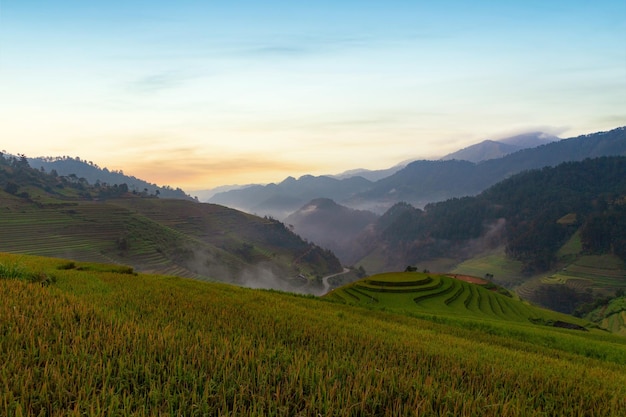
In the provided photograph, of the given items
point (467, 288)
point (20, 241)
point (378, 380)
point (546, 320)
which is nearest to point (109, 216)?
point (20, 241)

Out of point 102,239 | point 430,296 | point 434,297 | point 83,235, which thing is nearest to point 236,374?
point 430,296

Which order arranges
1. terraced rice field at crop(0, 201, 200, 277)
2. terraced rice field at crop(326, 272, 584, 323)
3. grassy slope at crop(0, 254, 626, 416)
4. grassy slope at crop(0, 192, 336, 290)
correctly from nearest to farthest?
grassy slope at crop(0, 254, 626, 416) < terraced rice field at crop(326, 272, 584, 323) < terraced rice field at crop(0, 201, 200, 277) < grassy slope at crop(0, 192, 336, 290)

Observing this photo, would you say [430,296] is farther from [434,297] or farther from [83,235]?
[83,235]

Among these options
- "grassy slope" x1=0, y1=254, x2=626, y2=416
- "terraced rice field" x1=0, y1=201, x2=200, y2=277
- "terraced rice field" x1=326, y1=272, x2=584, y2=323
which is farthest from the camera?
"terraced rice field" x1=0, y1=201, x2=200, y2=277

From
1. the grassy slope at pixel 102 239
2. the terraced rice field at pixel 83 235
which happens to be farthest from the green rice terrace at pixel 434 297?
the grassy slope at pixel 102 239

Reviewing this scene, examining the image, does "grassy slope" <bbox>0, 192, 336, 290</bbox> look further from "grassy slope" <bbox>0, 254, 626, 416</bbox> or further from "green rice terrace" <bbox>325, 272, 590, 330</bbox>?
"grassy slope" <bbox>0, 254, 626, 416</bbox>

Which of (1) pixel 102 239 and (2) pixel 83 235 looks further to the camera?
(1) pixel 102 239

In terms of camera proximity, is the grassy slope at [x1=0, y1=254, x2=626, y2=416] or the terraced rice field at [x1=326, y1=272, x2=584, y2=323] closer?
the grassy slope at [x1=0, y1=254, x2=626, y2=416]

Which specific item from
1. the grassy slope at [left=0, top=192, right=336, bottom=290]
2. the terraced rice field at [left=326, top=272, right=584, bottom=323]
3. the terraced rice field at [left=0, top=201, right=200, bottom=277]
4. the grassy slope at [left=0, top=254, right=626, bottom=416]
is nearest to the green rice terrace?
the terraced rice field at [left=326, top=272, right=584, bottom=323]

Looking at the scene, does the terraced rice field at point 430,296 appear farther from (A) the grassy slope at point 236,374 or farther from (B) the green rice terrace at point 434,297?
(A) the grassy slope at point 236,374

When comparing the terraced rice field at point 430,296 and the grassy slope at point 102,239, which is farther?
the grassy slope at point 102,239

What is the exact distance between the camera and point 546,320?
58.2 m

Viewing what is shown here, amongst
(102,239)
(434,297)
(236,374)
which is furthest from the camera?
(102,239)

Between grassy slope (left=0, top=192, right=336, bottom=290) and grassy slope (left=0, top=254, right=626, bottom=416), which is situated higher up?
grassy slope (left=0, top=254, right=626, bottom=416)
